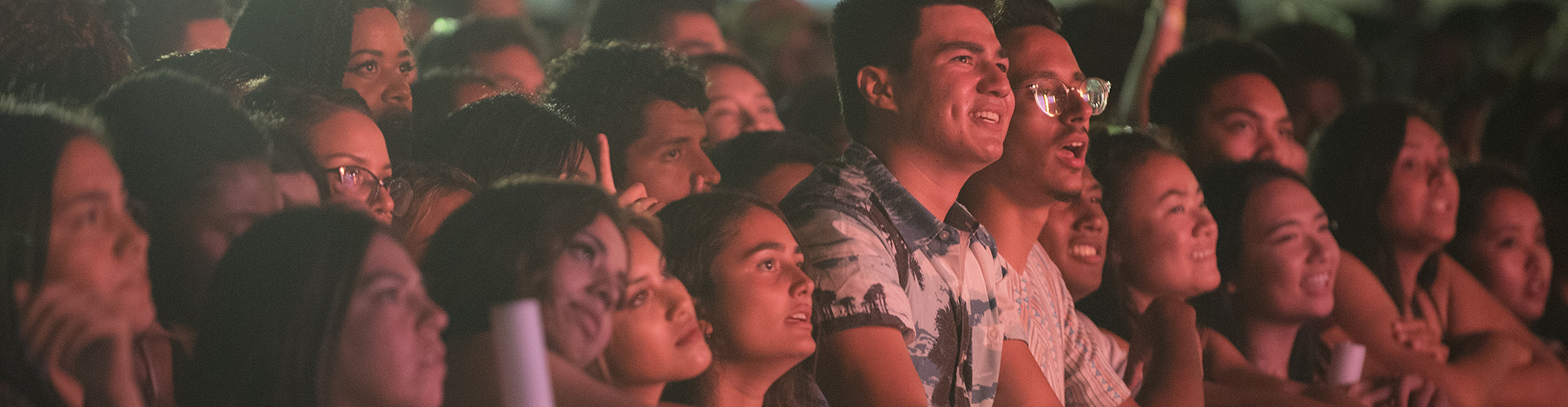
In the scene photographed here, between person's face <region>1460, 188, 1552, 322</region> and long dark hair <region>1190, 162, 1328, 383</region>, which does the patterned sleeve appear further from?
person's face <region>1460, 188, 1552, 322</region>

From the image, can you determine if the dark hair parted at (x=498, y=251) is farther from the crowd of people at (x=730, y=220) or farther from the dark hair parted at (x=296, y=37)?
the dark hair parted at (x=296, y=37)

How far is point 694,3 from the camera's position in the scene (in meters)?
4.80

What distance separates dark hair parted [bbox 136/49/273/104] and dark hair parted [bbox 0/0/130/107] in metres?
0.14

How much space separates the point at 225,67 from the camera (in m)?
2.41

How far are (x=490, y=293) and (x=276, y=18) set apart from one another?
142 cm

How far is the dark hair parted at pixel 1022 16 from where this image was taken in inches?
116

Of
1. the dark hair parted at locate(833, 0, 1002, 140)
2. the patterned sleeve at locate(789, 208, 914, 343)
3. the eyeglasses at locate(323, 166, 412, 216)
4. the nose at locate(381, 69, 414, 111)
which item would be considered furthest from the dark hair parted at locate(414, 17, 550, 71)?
the patterned sleeve at locate(789, 208, 914, 343)

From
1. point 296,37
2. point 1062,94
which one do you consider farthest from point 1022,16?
point 296,37

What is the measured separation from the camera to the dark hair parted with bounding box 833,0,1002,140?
254 centimetres

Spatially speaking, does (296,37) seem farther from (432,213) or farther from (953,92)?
(953,92)

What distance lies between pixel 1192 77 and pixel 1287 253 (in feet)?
2.29

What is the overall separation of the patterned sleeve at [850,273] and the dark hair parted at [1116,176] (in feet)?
3.91

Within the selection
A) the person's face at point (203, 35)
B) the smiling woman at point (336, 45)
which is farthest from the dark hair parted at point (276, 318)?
the person's face at point (203, 35)

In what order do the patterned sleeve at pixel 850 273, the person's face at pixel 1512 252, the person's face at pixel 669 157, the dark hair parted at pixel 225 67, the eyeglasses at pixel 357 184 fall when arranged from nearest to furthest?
1. the eyeglasses at pixel 357 184
2. the patterned sleeve at pixel 850 273
3. the dark hair parted at pixel 225 67
4. the person's face at pixel 669 157
5. the person's face at pixel 1512 252
